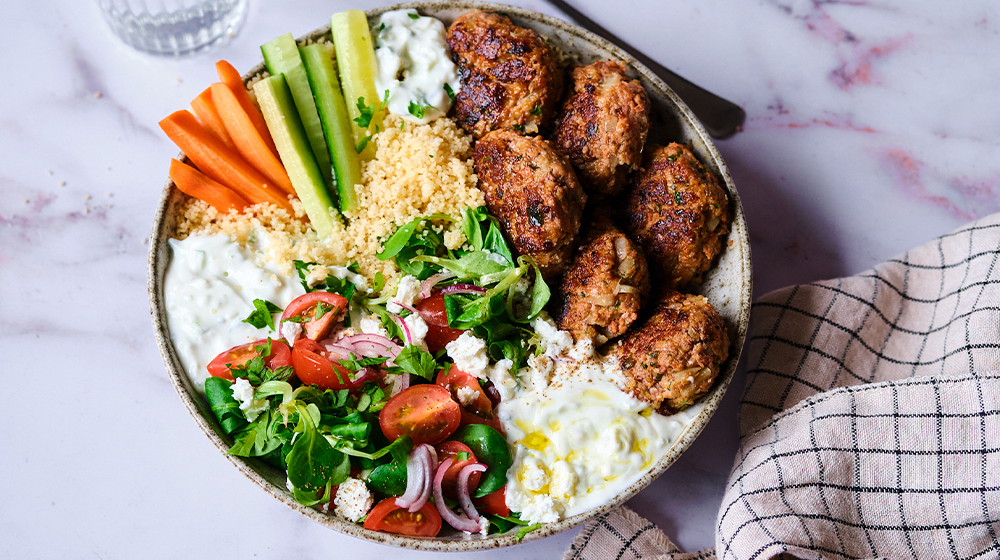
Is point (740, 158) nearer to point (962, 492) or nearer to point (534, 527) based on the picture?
point (962, 492)

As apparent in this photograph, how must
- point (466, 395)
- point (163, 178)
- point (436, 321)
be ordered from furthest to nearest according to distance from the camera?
1. point (163, 178)
2. point (436, 321)
3. point (466, 395)

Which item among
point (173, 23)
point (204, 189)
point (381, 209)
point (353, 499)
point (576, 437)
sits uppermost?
point (173, 23)

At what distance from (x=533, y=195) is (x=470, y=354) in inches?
24.0

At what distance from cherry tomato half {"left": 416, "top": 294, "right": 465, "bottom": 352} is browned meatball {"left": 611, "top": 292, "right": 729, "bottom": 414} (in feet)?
2.12

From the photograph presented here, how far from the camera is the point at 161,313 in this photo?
2.51 m

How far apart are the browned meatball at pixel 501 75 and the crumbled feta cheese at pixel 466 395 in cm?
100

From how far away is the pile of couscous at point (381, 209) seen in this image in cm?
254

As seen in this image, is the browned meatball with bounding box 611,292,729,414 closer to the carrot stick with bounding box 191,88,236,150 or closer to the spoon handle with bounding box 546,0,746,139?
the spoon handle with bounding box 546,0,746,139

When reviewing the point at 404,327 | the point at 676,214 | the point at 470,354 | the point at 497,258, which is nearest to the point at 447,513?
the point at 470,354

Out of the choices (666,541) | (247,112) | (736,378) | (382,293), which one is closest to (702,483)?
(666,541)

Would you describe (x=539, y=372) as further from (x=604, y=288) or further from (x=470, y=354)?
(x=604, y=288)

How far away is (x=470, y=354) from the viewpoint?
241 centimetres

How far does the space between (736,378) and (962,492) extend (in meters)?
0.91

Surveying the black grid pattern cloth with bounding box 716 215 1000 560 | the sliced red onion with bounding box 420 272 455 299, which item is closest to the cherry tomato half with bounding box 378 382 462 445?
the sliced red onion with bounding box 420 272 455 299
